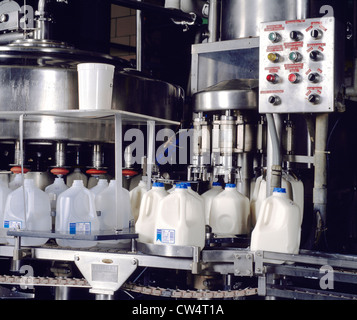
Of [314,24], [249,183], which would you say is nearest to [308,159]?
[249,183]

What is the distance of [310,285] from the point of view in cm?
297

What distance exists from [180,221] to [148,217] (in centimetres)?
23

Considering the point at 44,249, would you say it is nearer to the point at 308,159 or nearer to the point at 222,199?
the point at 222,199

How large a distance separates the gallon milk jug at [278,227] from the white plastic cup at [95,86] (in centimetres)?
79

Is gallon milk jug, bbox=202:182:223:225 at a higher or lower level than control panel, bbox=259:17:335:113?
lower

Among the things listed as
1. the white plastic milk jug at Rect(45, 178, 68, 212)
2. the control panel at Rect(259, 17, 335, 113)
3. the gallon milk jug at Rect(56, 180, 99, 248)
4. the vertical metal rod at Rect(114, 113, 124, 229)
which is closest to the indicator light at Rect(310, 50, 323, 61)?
the control panel at Rect(259, 17, 335, 113)

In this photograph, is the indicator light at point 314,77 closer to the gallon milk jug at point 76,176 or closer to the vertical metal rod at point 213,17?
the vertical metal rod at point 213,17

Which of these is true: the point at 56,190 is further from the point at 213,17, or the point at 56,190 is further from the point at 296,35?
the point at 213,17

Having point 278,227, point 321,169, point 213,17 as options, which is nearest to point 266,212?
point 278,227

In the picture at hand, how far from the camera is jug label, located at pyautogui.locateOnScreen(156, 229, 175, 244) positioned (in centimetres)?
227

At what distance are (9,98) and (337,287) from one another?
2025 mm

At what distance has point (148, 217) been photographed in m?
2.46

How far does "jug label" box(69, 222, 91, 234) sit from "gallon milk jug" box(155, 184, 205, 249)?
0.30 metres

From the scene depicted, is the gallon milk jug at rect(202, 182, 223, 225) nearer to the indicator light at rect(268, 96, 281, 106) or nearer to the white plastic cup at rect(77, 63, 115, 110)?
the indicator light at rect(268, 96, 281, 106)
